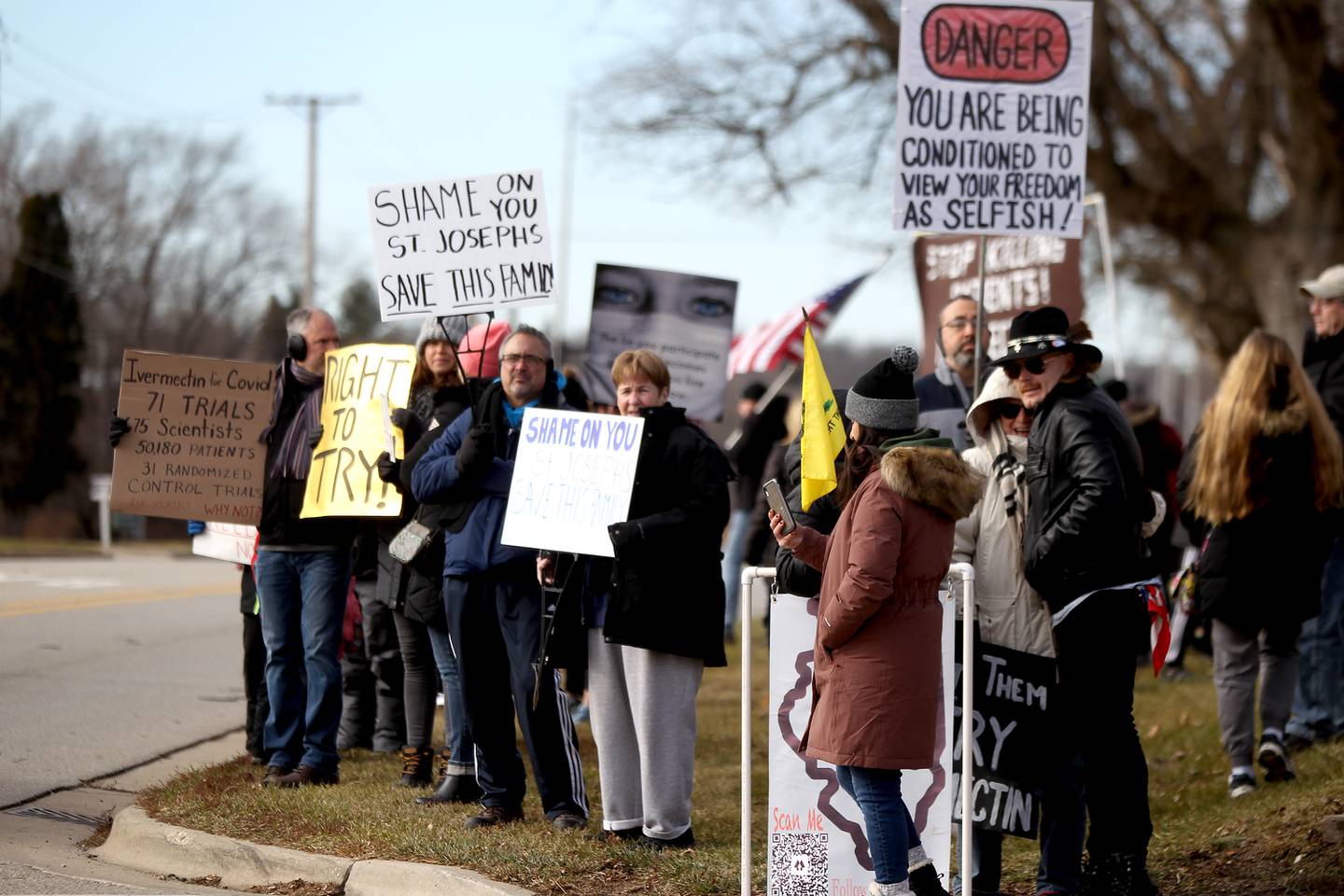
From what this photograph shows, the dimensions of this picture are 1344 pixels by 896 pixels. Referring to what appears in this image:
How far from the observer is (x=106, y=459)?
2309 inches

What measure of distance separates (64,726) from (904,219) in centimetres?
550

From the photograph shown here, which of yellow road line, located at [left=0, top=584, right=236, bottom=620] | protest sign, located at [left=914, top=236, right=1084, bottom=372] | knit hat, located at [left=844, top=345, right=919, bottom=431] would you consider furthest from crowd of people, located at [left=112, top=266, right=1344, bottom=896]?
yellow road line, located at [left=0, top=584, right=236, bottom=620]

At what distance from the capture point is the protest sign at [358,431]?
725cm

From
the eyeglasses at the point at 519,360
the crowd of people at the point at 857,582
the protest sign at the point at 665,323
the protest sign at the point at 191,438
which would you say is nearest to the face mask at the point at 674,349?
the protest sign at the point at 665,323

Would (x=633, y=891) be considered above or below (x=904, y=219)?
below

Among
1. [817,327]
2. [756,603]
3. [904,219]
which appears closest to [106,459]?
[756,603]

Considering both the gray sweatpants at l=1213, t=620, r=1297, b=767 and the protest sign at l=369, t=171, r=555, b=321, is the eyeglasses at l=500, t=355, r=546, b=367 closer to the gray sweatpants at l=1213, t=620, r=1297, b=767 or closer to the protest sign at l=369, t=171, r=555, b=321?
the protest sign at l=369, t=171, r=555, b=321

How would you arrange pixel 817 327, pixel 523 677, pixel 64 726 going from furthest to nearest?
pixel 817 327 < pixel 64 726 < pixel 523 677

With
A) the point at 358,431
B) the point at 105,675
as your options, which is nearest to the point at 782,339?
the point at 105,675

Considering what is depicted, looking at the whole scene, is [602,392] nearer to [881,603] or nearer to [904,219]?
[904,219]

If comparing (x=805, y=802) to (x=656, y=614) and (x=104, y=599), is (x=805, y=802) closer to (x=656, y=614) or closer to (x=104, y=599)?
(x=656, y=614)

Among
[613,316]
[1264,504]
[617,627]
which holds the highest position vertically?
[613,316]

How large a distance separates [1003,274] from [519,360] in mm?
5709

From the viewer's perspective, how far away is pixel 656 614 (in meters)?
6.17
